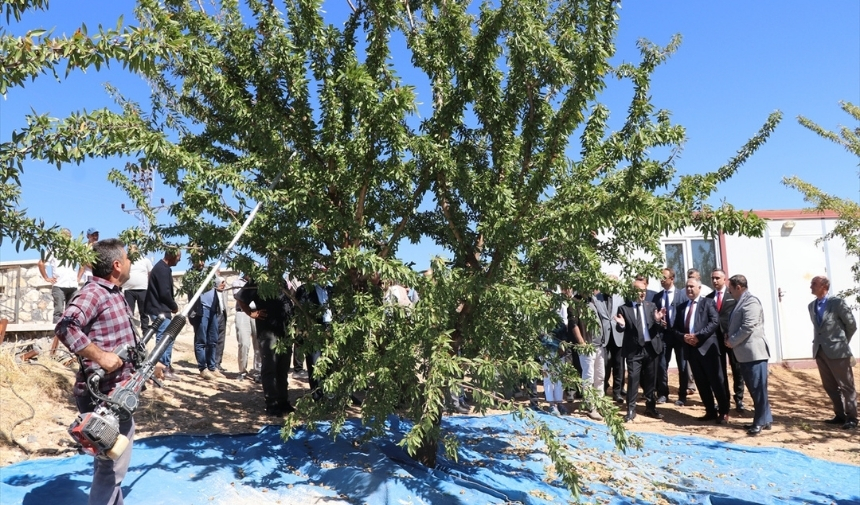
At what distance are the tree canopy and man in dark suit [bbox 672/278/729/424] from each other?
139 inches

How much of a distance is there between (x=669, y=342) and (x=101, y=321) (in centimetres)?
813

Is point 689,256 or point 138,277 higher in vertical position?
point 689,256

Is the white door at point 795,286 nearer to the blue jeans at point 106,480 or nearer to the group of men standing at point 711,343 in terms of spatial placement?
the group of men standing at point 711,343

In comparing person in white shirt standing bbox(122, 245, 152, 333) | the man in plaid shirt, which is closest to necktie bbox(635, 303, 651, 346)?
person in white shirt standing bbox(122, 245, 152, 333)

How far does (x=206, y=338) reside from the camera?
32.9ft

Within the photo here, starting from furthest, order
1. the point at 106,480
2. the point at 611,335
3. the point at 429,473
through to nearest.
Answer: the point at 611,335
the point at 429,473
the point at 106,480

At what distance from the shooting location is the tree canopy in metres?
4.61

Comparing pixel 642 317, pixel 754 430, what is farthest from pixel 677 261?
pixel 754 430

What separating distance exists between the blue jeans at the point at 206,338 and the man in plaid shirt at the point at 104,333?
17.8ft

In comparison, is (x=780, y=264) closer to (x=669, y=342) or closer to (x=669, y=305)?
(x=669, y=342)

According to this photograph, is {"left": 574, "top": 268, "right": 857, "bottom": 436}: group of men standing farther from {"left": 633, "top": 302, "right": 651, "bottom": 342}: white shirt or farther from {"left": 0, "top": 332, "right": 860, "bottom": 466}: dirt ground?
{"left": 0, "top": 332, "right": 860, "bottom": 466}: dirt ground

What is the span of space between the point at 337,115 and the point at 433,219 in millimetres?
1361

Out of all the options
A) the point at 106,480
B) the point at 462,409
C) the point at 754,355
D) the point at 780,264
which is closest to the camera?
the point at 106,480

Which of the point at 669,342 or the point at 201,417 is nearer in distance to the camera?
the point at 201,417
